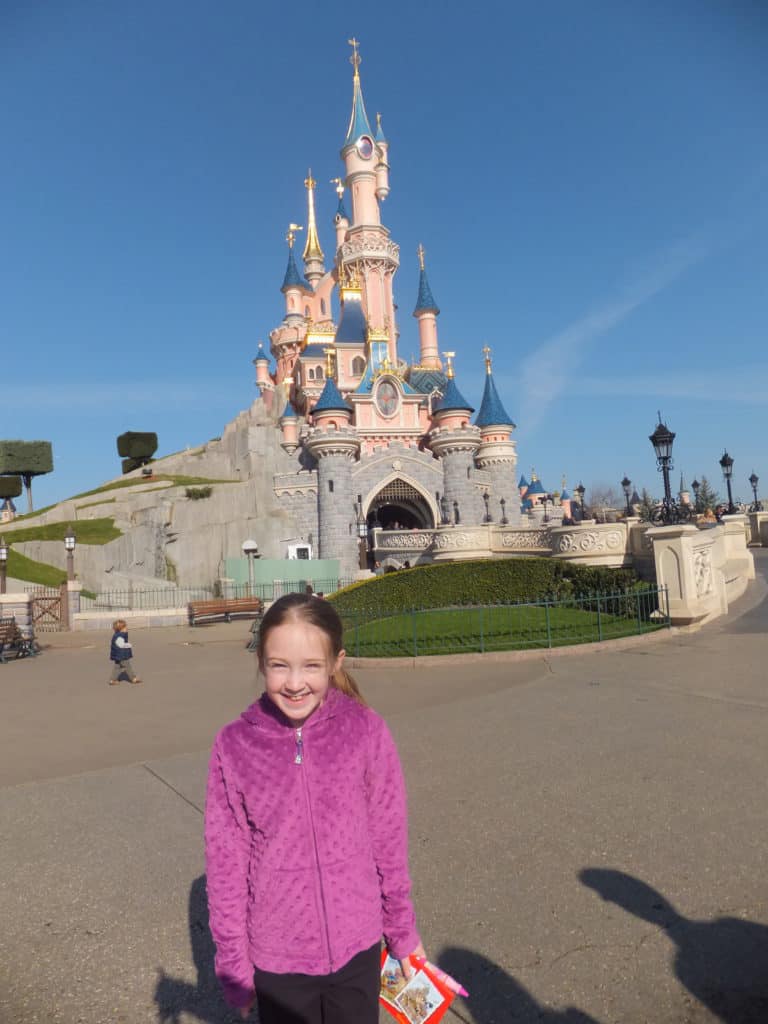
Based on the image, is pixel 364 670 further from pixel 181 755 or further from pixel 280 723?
pixel 280 723

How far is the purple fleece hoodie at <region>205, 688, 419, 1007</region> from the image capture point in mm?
1874

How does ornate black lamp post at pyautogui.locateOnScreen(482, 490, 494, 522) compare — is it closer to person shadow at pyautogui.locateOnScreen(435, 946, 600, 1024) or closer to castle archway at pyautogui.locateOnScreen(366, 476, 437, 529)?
castle archway at pyautogui.locateOnScreen(366, 476, 437, 529)

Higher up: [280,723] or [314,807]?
[280,723]

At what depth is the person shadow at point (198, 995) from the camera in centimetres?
265

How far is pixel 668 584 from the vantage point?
456 inches

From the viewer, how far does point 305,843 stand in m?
1.92

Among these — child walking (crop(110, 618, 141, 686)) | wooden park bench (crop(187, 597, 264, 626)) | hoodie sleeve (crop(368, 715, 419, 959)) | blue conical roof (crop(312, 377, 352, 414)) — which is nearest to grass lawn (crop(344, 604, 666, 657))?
child walking (crop(110, 618, 141, 686))

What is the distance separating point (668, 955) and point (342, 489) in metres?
32.3

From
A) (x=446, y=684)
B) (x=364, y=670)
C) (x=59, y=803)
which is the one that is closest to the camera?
(x=59, y=803)

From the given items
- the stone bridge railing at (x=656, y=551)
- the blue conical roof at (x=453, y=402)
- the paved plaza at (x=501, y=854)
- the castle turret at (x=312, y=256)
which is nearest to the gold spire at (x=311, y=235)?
the castle turret at (x=312, y=256)

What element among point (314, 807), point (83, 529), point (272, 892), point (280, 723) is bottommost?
point (272, 892)

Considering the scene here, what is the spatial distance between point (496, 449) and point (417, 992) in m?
40.1

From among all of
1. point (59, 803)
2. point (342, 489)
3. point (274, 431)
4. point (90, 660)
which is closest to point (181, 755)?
point (59, 803)

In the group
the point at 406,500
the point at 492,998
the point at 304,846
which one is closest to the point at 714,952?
the point at 492,998
